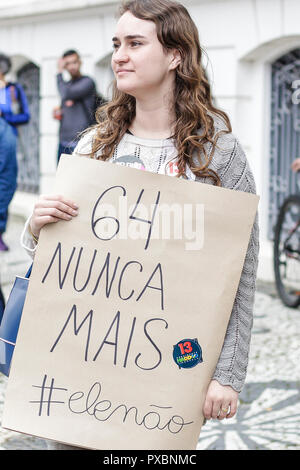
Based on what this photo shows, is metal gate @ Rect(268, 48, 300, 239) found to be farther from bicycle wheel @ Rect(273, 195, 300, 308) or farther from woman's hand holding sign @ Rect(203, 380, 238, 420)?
woman's hand holding sign @ Rect(203, 380, 238, 420)

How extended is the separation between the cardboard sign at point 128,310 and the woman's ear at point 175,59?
0.33 m

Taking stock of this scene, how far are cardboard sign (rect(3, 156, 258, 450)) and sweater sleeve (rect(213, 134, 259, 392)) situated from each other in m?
0.07

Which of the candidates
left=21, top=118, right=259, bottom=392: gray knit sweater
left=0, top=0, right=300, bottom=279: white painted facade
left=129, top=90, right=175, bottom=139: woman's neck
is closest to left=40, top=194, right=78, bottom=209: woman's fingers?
left=21, top=118, right=259, bottom=392: gray knit sweater

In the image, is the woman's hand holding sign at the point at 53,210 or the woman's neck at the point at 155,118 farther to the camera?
the woman's neck at the point at 155,118

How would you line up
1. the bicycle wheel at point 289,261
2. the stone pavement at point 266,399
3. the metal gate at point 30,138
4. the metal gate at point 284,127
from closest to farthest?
the stone pavement at point 266,399 < the bicycle wheel at point 289,261 < the metal gate at point 284,127 < the metal gate at point 30,138

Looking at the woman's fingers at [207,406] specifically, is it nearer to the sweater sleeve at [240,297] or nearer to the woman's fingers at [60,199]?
the sweater sleeve at [240,297]

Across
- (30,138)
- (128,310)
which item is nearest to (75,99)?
(30,138)

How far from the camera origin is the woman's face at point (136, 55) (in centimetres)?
207

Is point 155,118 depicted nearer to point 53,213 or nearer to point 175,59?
point 175,59

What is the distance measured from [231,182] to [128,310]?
436 mm

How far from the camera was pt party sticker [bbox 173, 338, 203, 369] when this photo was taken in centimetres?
201

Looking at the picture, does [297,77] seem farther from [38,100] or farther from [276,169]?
[38,100]

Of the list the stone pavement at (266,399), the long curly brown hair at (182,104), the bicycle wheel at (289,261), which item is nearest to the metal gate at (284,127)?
the bicycle wheel at (289,261)

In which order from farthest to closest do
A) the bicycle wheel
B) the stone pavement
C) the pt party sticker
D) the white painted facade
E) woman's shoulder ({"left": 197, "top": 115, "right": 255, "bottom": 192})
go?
1. the white painted facade
2. the bicycle wheel
3. the stone pavement
4. woman's shoulder ({"left": 197, "top": 115, "right": 255, "bottom": 192})
5. the pt party sticker
